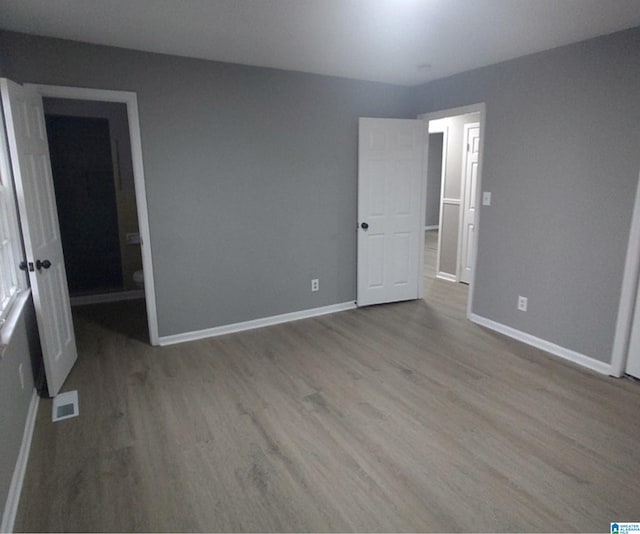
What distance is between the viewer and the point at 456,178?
5547mm

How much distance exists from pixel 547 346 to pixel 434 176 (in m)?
7.33

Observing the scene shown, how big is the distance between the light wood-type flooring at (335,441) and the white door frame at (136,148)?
452mm

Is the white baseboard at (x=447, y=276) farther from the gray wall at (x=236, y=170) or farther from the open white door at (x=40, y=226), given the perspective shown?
the open white door at (x=40, y=226)

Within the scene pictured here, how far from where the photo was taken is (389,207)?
447cm

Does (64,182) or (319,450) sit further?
(64,182)

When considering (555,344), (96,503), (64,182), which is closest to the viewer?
(96,503)

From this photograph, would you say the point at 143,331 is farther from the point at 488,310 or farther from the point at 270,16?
the point at 488,310

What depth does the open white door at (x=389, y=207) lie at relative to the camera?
4.28m

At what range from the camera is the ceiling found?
232cm

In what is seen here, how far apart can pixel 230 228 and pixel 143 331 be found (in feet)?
4.33

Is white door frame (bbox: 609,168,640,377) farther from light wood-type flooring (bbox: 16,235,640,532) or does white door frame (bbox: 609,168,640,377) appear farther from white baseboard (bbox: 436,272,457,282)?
white baseboard (bbox: 436,272,457,282)

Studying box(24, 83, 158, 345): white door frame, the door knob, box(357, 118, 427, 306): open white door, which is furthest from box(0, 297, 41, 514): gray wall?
box(357, 118, 427, 306): open white door

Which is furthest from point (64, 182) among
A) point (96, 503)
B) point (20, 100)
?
point (96, 503)

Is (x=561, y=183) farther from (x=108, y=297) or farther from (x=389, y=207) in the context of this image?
(x=108, y=297)
